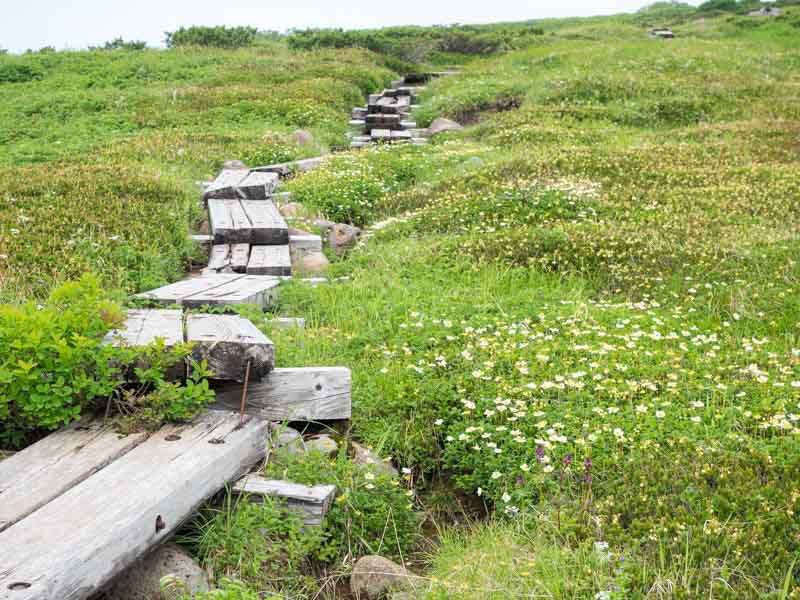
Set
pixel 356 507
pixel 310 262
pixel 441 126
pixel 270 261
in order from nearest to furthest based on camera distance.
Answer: pixel 356 507
pixel 270 261
pixel 310 262
pixel 441 126

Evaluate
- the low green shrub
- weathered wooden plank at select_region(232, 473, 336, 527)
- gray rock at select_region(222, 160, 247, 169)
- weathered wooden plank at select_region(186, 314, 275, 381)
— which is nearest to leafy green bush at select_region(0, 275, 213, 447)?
weathered wooden plank at select_region(186, 314, 275, 381)

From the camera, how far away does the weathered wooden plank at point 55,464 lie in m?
3.47

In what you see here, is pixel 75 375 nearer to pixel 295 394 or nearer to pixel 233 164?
pixel 295 394

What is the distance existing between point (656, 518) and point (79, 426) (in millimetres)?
3223

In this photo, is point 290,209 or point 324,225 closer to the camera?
point 324,225

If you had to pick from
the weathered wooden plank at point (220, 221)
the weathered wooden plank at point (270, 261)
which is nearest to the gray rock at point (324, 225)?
the weathered wooden plank at point (220, 221)

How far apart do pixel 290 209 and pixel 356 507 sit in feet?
22.6

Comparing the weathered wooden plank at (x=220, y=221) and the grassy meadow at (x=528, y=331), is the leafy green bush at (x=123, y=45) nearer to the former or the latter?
the grassy meadow at (x=528, y=331)

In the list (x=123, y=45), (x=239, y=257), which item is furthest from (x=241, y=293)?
(x=123, y=45)

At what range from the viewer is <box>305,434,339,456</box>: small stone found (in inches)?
186

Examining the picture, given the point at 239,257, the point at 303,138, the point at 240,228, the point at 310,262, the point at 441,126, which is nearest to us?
the point at 239,257

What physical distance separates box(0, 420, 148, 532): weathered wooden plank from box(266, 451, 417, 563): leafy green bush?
923 mm

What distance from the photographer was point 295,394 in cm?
486

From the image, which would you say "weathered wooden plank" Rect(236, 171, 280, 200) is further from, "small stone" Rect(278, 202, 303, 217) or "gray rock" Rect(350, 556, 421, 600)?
"gray rock" Rect(350, 556, 421, 600)
